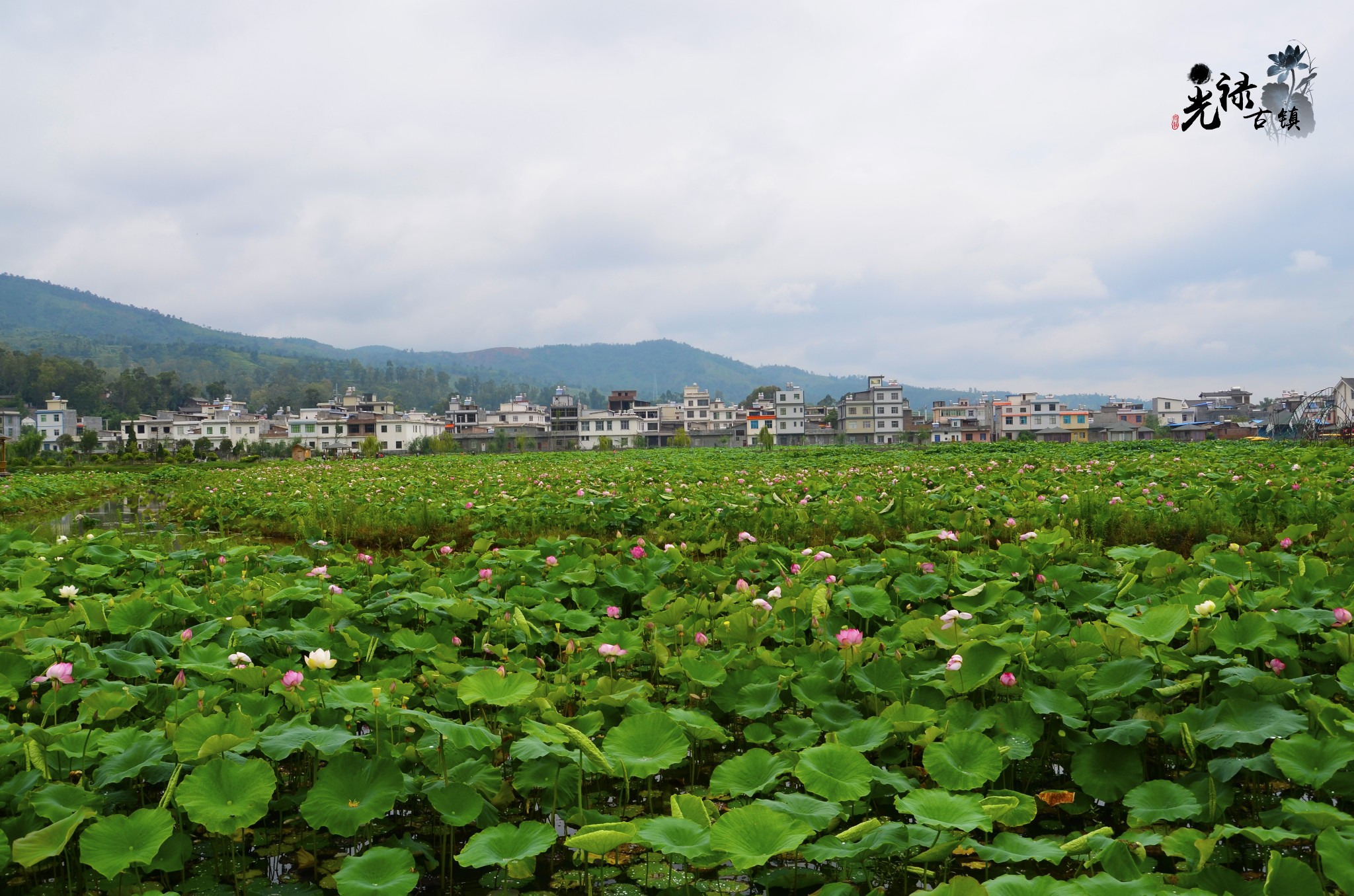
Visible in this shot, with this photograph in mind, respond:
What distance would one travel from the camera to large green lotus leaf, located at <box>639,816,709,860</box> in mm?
1345

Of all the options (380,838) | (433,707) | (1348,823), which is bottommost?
(380,838)

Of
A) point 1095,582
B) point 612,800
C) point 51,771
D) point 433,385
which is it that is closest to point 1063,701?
point 612,800

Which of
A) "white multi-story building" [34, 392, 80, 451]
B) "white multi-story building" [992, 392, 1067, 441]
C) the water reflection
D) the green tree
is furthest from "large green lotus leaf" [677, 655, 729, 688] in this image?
"white multi-story building" [34, 392, 80, 451]

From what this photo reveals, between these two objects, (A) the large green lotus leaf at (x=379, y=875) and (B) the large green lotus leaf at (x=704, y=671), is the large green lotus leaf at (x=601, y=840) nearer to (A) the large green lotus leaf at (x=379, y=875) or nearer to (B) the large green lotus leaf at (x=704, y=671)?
(A) the large green lotus leaf at (x=379, y=875)

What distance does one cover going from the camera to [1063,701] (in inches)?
79.2

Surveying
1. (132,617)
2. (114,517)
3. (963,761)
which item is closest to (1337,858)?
(963,761)

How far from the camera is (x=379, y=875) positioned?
57.7 inches

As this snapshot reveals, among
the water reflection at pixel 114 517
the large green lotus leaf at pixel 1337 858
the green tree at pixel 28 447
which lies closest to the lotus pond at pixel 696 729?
the large green lotus leaf at pixel 1337 858

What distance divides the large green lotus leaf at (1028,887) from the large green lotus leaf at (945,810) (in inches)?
4.3

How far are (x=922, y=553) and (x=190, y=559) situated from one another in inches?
160

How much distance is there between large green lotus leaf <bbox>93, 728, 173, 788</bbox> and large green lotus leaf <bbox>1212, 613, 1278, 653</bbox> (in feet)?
8.91

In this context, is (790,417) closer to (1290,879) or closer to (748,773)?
(748,773)

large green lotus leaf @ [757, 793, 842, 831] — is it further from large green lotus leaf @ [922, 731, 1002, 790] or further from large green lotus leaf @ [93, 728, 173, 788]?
large green lotus leaf @ [93, 728, 173, 788]

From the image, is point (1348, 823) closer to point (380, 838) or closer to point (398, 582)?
point (380, 838)
